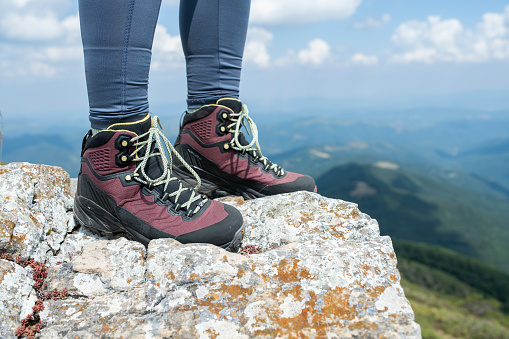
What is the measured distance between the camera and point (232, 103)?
3.31m

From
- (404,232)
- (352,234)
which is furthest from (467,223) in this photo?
(352,234)

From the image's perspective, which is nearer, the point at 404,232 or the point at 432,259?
the point at 432,259

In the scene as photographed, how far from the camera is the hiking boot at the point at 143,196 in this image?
8.34 ft

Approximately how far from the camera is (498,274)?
298ft

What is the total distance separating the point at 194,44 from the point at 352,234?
7.41 ft

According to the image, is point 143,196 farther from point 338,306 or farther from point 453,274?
point 453,274

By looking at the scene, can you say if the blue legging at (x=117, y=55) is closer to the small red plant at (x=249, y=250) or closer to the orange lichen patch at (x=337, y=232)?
the small red plant at (x=249, y=250)

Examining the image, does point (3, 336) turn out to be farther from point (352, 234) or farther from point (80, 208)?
point (352, 234)

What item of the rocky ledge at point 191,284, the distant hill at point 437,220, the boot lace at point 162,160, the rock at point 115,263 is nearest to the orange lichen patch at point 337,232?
the rocky ledge at point 191,284

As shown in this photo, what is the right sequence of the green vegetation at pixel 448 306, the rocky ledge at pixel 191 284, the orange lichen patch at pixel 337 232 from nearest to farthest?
the rocky ledge at pixel 191 284, the orange lichen patch at pixel 337 232, the green vegetation at pixel 448 306

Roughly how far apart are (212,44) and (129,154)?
1.31m

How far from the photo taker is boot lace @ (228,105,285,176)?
10.9 feet

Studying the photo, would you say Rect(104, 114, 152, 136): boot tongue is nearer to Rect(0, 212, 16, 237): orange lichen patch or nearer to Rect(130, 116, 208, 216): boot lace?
Rect(130, 116, 208, 216): boot lace

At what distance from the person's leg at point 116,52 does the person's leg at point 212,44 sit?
782 mm
